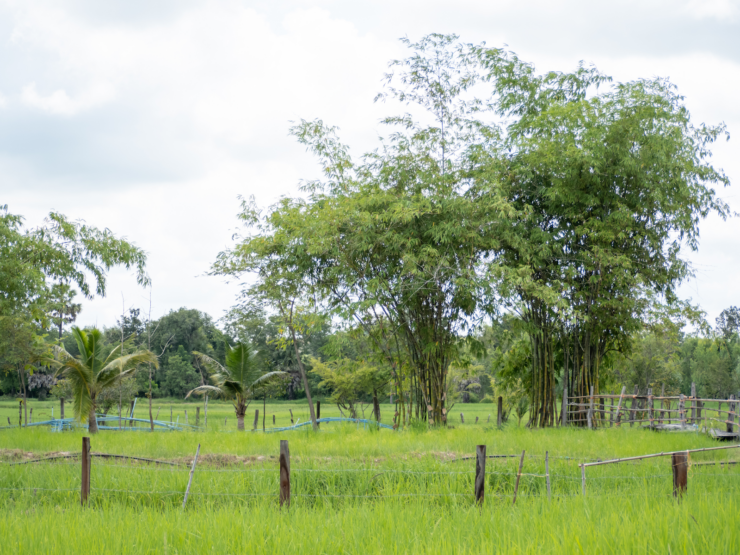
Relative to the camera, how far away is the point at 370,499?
6.67 m

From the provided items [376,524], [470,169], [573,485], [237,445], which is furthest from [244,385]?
[376,524]

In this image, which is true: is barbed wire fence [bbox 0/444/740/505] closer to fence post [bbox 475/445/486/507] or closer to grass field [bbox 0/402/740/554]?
grass field [bbox 0/402/740/554]

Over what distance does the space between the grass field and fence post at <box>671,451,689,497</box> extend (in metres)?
0.14

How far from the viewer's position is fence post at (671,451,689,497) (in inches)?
198

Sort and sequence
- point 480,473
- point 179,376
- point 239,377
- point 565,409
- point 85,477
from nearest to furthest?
point 480,473, point 85,477, point 565,409, point 239,377, point 179,376

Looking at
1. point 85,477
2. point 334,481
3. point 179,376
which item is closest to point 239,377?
point 334,481

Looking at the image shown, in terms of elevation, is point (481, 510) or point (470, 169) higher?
point (470, 169)

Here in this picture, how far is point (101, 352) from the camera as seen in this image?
14992mm

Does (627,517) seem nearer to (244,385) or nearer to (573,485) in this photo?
(573,485)

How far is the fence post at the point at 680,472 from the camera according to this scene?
5.02 metres

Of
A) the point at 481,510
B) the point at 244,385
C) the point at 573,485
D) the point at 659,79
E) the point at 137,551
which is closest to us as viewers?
the point at 137,551

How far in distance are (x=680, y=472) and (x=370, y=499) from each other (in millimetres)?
3176

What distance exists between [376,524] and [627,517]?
6.01 ft

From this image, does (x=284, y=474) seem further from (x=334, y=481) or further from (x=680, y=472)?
(x=680, y=472)
